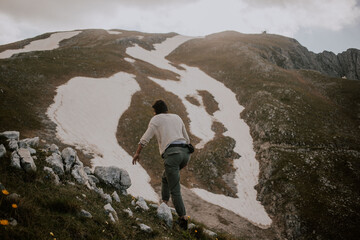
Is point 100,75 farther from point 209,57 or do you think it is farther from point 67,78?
point 209,57

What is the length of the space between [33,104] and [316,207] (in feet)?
113

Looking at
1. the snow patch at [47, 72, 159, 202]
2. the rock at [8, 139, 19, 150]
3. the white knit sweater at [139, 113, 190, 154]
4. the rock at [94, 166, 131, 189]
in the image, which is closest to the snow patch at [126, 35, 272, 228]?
the snow patch at [47, 72, 159, 202]

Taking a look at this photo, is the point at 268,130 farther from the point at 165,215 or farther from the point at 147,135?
the point at 147,135

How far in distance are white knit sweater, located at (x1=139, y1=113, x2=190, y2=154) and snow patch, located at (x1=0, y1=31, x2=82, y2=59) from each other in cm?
8952

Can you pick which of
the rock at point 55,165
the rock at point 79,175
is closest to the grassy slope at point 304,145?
the rock at point 79,175

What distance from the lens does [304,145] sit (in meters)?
30.9

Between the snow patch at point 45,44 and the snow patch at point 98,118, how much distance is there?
198 ft

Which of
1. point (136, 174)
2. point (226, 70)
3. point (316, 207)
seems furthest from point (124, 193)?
point (226, 70)

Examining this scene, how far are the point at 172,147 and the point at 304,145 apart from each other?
3097 cm

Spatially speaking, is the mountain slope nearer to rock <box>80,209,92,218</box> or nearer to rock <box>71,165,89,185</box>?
rock <box>71,165,89,185</box>

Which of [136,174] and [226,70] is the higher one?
[226,70]

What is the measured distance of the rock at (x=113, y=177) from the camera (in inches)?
368

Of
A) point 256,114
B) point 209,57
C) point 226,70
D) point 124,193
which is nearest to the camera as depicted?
point 124,193

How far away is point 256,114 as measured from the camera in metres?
40.0
